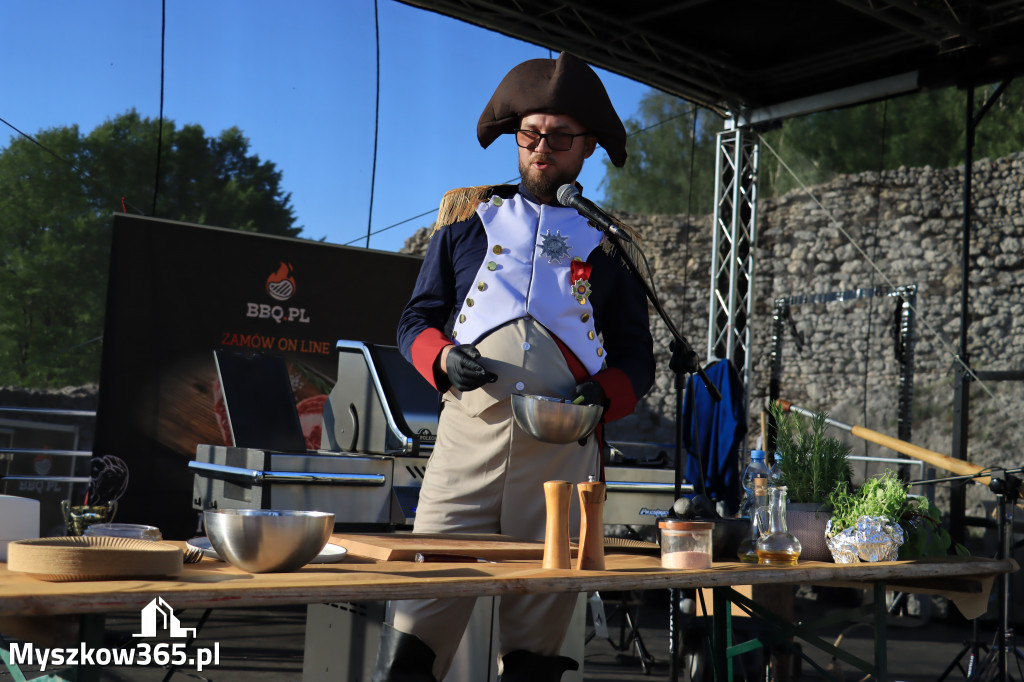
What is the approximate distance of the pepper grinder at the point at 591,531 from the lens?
151 cm

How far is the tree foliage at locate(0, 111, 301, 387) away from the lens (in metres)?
6.12

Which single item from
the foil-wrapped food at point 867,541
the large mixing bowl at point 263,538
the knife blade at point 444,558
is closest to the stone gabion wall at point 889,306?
the foil-wrapped food at point 867,541

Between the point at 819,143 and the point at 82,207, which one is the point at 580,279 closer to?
the point at 82,207

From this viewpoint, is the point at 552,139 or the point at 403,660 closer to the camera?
the point at 403,660

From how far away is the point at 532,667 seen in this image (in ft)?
5.81

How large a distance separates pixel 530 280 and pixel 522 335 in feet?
0.44

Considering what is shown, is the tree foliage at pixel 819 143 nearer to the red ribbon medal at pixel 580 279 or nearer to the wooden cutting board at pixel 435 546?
the red ribbon medal at pixel 580 279

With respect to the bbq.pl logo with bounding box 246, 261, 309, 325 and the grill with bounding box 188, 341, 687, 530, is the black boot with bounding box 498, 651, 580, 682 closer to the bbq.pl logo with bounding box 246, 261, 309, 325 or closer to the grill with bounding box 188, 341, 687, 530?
the grill with bounding box 188, 341, 687, 530

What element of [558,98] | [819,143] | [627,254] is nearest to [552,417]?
[627,254]

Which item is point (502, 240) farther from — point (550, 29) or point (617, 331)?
point (550, 29)

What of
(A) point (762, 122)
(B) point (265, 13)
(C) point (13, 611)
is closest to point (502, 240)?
(C) point (13, 611)

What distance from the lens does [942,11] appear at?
582cm

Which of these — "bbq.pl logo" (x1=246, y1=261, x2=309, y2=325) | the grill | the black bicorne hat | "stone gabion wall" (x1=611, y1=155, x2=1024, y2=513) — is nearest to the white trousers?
the black bicorne hat

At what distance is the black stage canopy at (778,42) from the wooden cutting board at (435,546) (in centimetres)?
471
